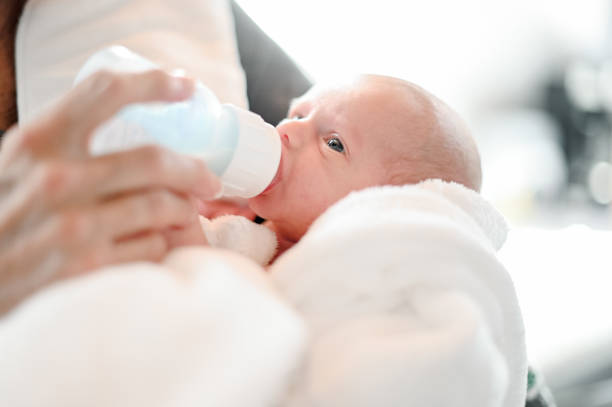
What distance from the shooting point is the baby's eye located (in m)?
0.86

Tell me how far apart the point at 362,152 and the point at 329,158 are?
47 millimetres

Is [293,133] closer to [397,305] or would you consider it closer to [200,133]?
[200,133]

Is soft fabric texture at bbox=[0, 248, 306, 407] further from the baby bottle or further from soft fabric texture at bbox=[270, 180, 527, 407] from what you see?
the baby bottle

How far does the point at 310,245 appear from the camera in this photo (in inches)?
21.6

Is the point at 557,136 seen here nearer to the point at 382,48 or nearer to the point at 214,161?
the point at 382,48

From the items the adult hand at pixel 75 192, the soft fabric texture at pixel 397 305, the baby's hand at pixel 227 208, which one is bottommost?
the baby's hand at pixel 227 208

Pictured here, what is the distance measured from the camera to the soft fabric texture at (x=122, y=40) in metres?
0.88

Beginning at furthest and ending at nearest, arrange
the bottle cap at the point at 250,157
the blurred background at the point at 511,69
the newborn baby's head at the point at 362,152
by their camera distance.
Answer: the blurred background at the point at 511,69 < the newborn baby's head at the point at 362,152 < the bottle cap at the point at 250,157

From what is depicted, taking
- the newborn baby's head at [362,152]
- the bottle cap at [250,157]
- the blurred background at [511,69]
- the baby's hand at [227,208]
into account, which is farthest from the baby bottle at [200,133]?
the blurred background at [511,69]

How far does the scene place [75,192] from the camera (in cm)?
43

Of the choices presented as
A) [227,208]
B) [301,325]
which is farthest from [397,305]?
[227,208]

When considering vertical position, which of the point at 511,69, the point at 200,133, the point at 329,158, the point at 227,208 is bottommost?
the point at 511,69

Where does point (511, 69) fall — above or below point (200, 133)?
below

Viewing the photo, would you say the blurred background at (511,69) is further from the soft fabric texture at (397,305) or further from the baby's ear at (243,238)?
the soft fabric texture at (397,305)
